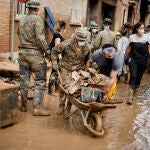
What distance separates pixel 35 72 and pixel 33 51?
1.33 feet

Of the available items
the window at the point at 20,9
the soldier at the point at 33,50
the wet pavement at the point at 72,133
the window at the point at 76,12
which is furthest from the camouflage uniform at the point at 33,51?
the window at the point at 76,12

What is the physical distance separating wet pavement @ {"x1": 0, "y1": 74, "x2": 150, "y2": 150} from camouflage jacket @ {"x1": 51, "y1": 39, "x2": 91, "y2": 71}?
3.39 ft

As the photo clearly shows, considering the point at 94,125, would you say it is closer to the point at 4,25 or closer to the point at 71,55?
the point at 71,55

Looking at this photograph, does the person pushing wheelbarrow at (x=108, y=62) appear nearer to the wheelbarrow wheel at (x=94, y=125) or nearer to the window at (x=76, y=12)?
the wheelbarrow wheel at (x=94, y=125)

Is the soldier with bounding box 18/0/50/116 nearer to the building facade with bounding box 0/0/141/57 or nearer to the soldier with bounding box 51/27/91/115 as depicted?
the soldier with bounding box 51/27/91/115

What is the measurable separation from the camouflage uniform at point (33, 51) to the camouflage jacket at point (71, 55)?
190 mm

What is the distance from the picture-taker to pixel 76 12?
16.8m

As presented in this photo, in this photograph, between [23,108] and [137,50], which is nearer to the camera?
[23,108]

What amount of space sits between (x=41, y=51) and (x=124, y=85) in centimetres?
508

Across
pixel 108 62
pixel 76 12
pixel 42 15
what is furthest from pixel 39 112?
pixel 76 12

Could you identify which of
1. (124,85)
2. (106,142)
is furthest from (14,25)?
(106,142)

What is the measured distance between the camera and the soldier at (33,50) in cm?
636

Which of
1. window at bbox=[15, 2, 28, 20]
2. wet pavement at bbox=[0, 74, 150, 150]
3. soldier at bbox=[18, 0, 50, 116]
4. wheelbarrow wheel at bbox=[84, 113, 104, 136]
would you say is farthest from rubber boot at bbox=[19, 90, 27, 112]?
window at bbox=[15, 2, 28, 20]

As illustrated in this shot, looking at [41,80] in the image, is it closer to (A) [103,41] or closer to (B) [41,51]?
(B) [41,51]
